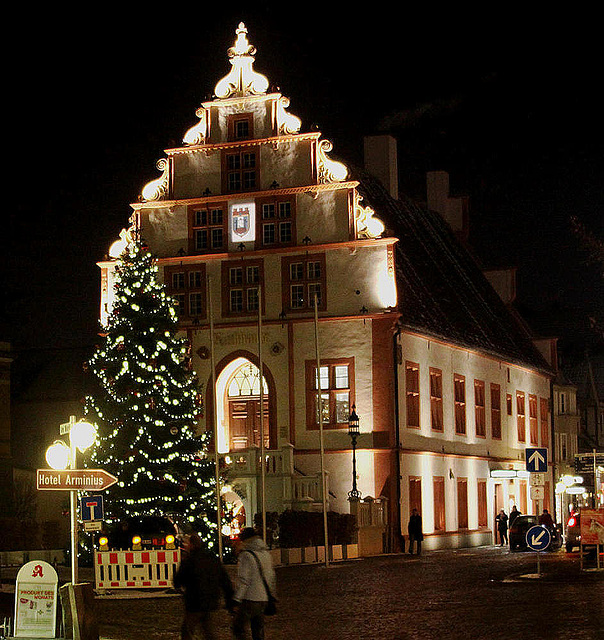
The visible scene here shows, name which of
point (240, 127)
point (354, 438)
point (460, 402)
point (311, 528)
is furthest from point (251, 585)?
point (460, 402)

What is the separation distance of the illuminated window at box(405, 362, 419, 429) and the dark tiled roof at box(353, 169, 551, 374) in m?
1.40

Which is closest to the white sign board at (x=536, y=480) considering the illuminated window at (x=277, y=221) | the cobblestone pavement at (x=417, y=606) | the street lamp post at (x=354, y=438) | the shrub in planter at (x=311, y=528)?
the cobblestone pavement at (x=417, y=606)

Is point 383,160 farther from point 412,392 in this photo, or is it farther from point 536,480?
point 536,480

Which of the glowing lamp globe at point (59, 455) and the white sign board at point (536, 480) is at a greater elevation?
the glowing lamp globe at point (59, 455)

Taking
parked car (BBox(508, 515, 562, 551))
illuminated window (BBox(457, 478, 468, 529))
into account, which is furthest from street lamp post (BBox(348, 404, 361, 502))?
illuminated window (BBox(457, 478, 468, 529))

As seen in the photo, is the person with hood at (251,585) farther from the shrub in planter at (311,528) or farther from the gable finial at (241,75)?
the gable finial at (241,75)

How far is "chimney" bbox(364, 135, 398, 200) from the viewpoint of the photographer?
185 feet

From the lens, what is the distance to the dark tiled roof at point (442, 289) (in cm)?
4959

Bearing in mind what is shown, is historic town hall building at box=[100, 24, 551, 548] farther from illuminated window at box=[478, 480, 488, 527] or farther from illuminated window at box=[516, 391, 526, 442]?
illuminated window at box=[516, 391, 526, 442]

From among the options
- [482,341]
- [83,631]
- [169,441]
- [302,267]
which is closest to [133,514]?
[169,441]

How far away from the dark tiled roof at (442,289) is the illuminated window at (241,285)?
494 cm

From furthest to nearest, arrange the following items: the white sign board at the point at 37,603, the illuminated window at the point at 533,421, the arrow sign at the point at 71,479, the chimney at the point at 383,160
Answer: the illuminated window at the point at 533,421, the chimney at the point at 383,160, the arrow sign at the point at 71,479, the white sign board at the point at 37,603

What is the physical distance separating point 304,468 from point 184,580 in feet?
95.8

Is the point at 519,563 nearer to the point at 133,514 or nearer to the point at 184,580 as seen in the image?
the point at 133,514
